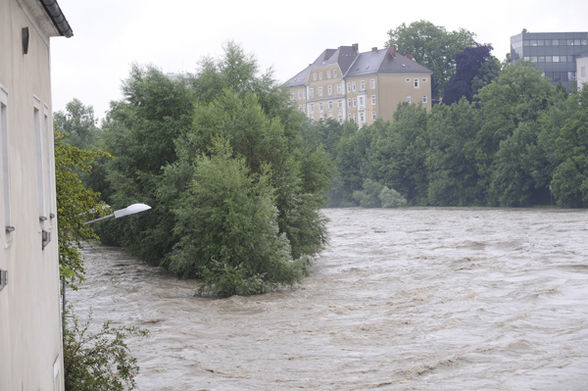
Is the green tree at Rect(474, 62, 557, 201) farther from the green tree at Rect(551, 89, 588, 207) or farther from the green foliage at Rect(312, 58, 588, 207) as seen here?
the green tree at Rect(551, 89, 588, 207)

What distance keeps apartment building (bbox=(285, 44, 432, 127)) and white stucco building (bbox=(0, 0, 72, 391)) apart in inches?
4364

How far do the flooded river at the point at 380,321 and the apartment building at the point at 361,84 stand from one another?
3114 inches

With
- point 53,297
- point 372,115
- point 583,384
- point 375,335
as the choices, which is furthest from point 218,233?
point 372,115

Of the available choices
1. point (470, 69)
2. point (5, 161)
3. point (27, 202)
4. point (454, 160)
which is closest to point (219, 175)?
point (27, 202)

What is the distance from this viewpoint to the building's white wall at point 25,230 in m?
7.06

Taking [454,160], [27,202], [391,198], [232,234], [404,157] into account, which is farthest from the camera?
[404,157]

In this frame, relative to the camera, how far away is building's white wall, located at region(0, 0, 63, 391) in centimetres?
706

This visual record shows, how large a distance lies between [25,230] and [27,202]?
A: 0.36 metres

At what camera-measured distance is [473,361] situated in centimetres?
2094

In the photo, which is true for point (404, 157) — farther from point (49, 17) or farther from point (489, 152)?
point (49, 17)

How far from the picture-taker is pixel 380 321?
27297mm

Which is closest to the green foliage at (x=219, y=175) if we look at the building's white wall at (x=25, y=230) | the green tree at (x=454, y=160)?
the building's white wall at (x=25, y=230)

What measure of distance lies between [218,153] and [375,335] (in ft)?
45.7

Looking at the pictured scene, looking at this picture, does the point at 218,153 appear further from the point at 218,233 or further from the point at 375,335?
the point at 375,335
